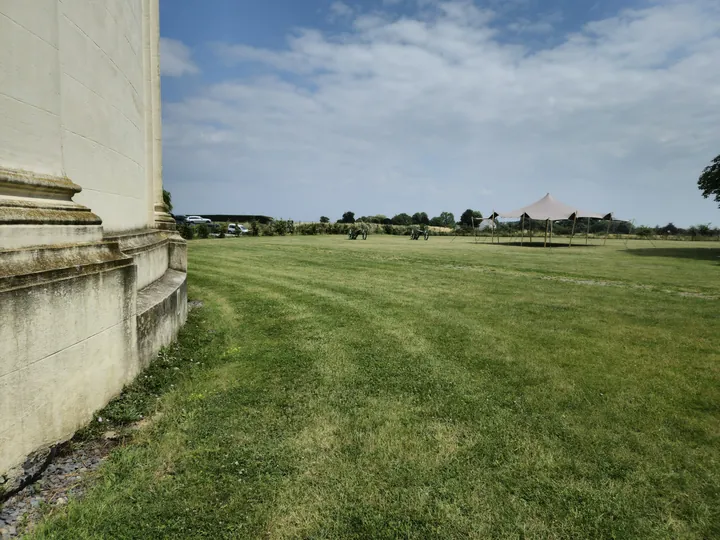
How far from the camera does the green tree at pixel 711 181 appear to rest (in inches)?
1122

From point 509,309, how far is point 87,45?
7111 mm

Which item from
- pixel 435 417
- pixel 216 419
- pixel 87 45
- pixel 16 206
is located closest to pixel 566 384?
pixel 435 417

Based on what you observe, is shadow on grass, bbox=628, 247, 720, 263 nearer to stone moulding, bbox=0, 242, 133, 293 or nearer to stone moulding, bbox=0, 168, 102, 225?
stone moulding, bbox=0, 242, 133, 293

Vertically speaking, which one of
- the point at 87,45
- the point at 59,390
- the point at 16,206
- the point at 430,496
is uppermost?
the point at 87,45

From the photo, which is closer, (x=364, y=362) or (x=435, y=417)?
(x=435, y=417)

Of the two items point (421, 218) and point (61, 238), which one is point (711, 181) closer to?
point (61, 238)

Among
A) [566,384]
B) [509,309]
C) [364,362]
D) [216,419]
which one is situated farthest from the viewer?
[509,309]

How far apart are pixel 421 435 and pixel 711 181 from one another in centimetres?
3709

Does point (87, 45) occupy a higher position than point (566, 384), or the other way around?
point (87, 45)

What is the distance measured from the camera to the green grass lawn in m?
2.14

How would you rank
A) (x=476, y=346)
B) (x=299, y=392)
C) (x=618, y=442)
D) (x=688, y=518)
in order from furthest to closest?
1. (x=476, y=346)
2. (x=299, y=392)
3. (x=618, y=442)
4. (x=688, y=518)

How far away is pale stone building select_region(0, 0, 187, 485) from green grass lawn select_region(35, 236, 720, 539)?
1.74 ft

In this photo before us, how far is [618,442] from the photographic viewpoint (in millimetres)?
2912

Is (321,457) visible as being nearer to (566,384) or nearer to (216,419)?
(216,419)
